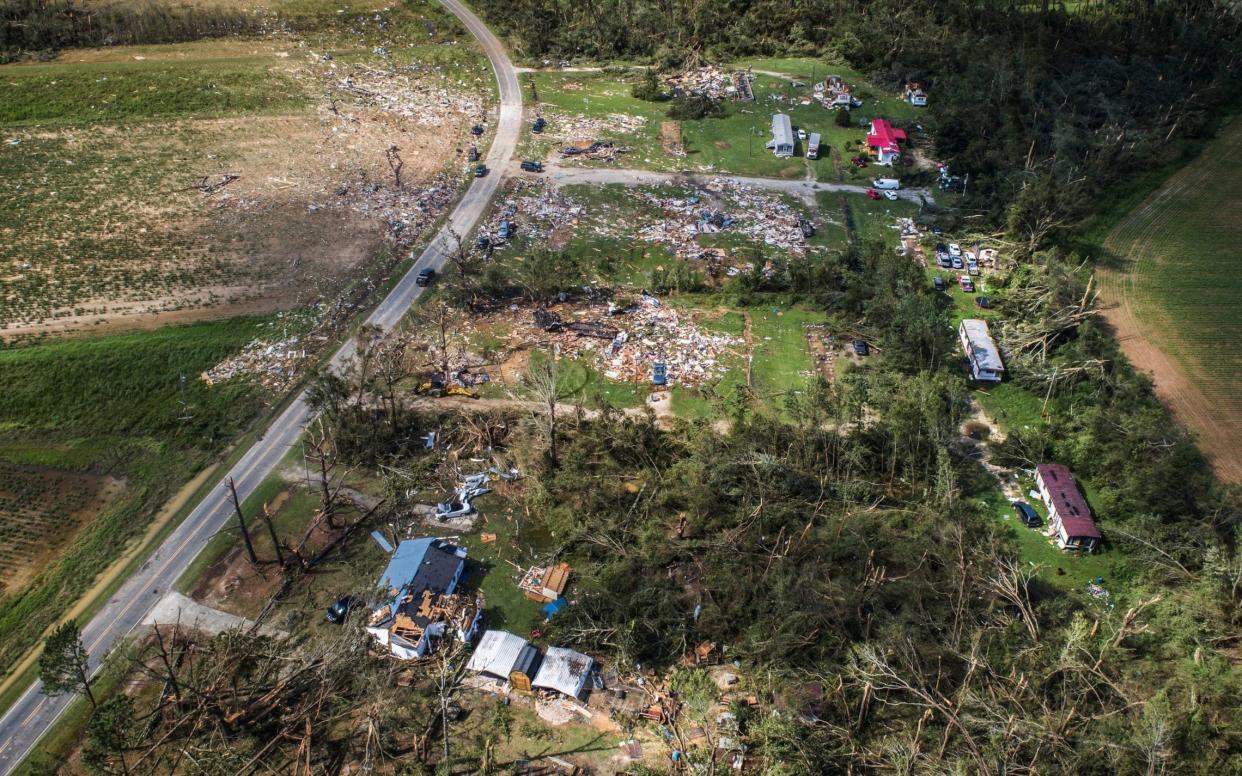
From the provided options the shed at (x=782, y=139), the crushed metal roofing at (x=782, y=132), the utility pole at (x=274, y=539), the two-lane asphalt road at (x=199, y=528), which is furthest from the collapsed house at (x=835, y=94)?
the utility pole at (x=274, y=539)

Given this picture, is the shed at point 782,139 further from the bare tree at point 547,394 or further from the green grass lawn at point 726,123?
the bare tree at point 547,394

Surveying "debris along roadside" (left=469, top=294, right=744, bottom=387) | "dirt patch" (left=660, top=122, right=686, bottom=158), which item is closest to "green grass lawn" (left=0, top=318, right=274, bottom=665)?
"debris along roadside" (left=469, top=294, right=744, bottom=387)

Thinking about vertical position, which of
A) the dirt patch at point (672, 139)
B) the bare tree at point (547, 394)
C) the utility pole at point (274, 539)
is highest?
the dirt patch at point (672, 139)

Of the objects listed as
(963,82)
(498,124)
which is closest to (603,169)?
(498,124)

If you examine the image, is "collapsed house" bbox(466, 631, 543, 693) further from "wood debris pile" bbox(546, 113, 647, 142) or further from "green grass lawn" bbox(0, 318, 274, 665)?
"wood debris pile" bbox(546, 113, 647, 142)

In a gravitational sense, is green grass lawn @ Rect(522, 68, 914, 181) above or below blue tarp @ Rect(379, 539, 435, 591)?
above

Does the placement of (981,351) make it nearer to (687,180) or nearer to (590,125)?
(687,180)

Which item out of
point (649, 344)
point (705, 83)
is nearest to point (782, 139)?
point (705, 83)
